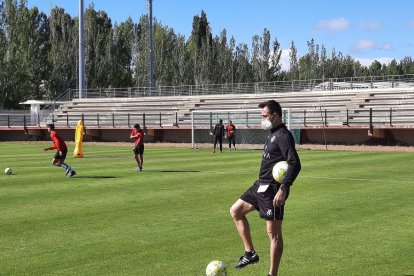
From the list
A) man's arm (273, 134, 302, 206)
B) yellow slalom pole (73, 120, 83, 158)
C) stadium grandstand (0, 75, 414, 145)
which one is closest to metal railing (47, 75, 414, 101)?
stadium grandstand (0, 75, 414, 145)

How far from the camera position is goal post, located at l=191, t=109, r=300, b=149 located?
4612 cm

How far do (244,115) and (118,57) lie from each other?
139ft

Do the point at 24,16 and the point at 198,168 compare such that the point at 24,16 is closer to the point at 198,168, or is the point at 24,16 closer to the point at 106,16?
the point at 106,16

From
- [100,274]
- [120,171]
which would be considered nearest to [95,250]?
[100,274]

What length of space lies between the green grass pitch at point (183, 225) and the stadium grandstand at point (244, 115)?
2261cm

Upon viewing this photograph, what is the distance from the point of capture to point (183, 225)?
1167cm

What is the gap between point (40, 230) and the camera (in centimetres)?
1123

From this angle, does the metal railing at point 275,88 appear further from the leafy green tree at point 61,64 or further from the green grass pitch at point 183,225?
the green grass pitch at point 183,225

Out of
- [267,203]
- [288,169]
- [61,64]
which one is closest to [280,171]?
[288,169]

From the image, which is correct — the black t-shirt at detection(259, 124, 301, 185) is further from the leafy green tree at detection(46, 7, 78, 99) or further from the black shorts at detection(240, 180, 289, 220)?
the leafy green tree at detection(46, 7, 78, 99)

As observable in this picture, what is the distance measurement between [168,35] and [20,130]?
38432 millimetres

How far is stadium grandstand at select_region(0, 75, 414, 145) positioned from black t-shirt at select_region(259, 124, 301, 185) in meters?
32.4

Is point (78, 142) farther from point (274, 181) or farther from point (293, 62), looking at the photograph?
point (293, 62)

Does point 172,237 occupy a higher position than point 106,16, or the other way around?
point 106,16
